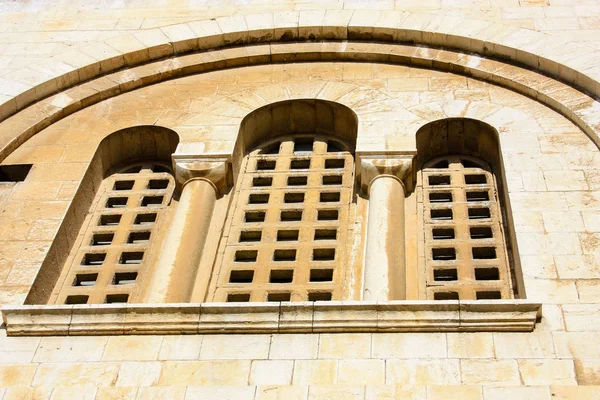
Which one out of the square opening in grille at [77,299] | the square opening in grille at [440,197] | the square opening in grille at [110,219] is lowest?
the square opening in grille at [77,299]

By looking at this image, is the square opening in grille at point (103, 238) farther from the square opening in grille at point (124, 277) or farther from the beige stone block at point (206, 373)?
the beige stone block at point (206, 373)

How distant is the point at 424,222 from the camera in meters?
11.3

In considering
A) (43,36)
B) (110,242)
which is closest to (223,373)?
(110,242)

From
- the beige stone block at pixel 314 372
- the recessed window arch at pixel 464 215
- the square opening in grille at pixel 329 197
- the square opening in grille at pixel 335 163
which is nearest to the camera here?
the beige stone block at pixel 314 372

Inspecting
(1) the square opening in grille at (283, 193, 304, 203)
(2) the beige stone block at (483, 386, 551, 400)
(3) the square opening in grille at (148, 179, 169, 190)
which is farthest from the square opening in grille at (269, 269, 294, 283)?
(2) the beige stone block at (483, 386, 551, 400)

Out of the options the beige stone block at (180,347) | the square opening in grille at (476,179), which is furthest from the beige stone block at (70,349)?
the square opening in grille at (476,179)

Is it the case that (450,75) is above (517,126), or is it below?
above

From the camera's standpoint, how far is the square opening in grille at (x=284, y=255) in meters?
11.0

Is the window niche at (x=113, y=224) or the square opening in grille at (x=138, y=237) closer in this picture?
the window niche at (x=113, y=224)

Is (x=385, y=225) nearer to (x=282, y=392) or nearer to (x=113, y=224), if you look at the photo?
(x=282, y=392)

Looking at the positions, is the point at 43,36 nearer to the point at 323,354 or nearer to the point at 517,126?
the point at 517,126

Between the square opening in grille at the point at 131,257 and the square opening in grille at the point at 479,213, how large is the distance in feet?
10.7

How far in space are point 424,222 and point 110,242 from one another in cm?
315

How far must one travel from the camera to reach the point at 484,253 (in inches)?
425
